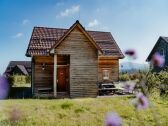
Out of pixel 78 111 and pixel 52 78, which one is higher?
pixel 52 78

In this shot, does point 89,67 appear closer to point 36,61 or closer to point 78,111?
point 36,61

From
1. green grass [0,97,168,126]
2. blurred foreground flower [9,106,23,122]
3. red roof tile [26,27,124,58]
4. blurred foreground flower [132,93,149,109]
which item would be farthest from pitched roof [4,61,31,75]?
blurred foreground flower [132,93,149,109]

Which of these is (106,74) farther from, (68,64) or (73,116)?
(73,116)

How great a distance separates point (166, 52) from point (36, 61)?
21836mm

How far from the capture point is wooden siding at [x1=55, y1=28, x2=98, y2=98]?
25.8m

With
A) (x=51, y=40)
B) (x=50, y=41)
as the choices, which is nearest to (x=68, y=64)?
(x=50, y=41)

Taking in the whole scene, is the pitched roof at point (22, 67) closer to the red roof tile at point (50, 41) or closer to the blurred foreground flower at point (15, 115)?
the red roof tile at point (50, 41)

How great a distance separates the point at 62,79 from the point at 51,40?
3.56 metres

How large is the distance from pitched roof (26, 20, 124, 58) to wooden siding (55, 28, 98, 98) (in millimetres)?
694

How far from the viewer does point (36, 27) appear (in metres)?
30.4

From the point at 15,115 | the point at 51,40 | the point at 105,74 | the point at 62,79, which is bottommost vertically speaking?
the point at 15,115

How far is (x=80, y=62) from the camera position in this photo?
85.4ft

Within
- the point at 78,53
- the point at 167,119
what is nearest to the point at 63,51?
the point at 78,53

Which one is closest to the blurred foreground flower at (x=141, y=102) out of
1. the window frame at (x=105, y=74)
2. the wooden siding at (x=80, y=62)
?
the wooden siding at (x=80, y=62)
